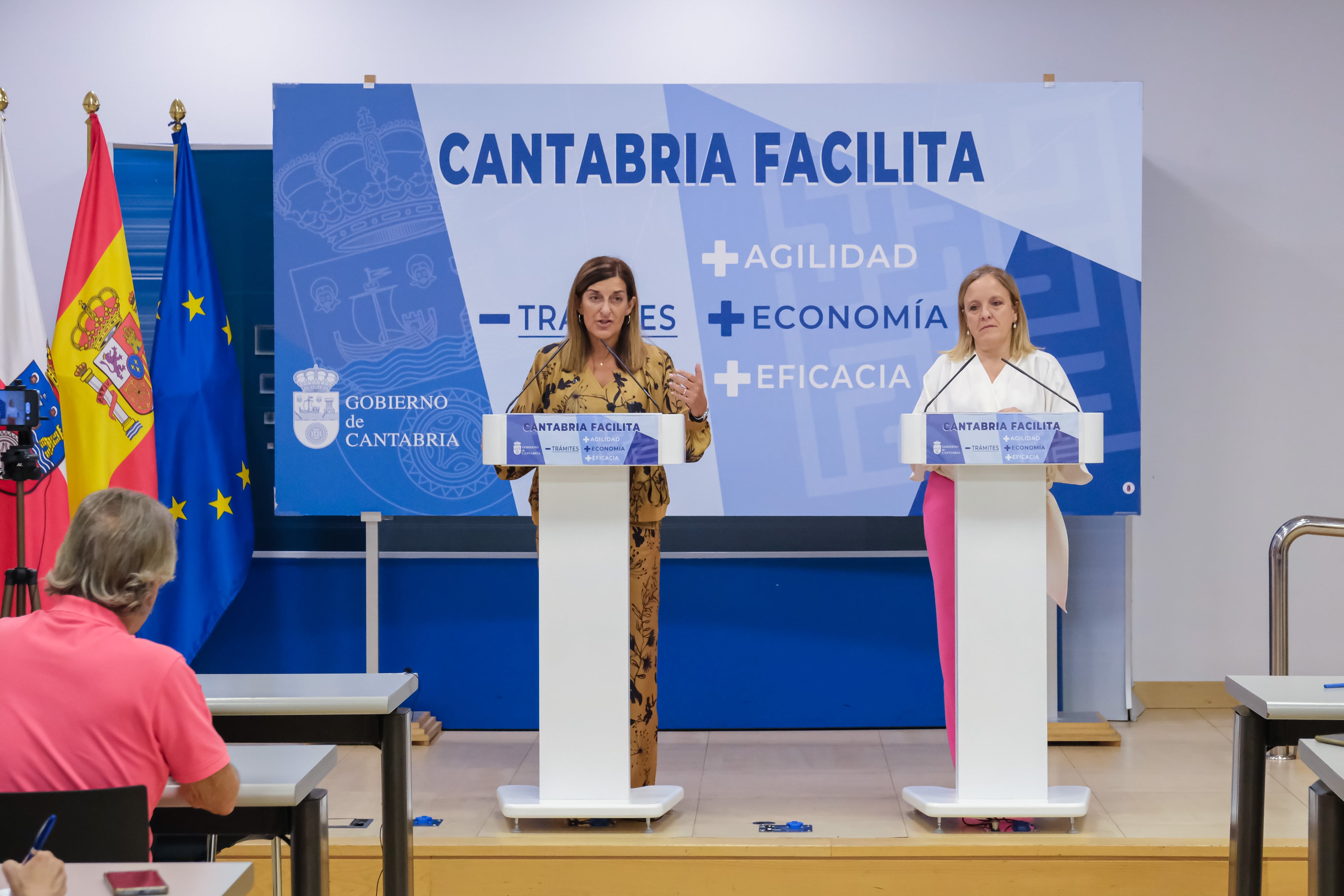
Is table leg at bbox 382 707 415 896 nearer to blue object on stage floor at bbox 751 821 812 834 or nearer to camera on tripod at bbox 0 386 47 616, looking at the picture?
blue object on stage floor at bbox 751 821 812 834

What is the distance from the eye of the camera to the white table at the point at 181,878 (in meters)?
1.16

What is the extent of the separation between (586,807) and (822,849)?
1.97ft

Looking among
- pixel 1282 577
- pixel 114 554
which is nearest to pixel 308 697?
pixel 114 554

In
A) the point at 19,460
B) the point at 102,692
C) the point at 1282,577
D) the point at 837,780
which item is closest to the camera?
the point at 102,692

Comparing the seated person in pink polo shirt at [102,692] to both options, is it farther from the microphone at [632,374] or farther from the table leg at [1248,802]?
the table leg at [1248,802]

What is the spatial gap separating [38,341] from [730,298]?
7.74ft

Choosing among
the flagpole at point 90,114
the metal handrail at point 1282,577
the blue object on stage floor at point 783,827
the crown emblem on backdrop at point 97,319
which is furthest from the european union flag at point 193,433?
the metal handrail at point 1282,577

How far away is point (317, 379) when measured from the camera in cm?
389

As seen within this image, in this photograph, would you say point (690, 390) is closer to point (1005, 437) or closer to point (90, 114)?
point (1005, 437)

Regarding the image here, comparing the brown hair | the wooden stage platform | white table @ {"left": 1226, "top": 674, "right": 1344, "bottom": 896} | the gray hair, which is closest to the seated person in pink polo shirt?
the gray hair

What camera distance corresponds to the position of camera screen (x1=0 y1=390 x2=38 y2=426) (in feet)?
10.5

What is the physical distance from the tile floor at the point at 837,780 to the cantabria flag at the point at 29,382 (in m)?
1.26

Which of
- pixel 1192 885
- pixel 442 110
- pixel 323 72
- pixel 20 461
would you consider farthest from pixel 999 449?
pixel 323 72

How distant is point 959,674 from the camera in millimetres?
2809
